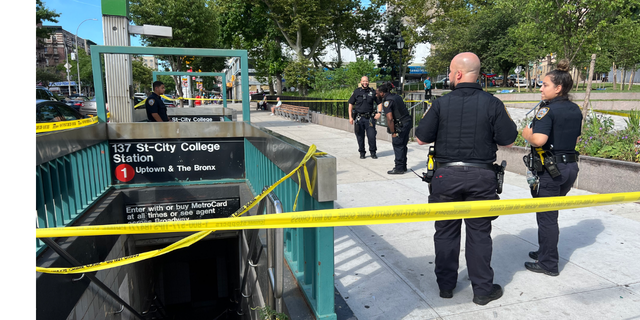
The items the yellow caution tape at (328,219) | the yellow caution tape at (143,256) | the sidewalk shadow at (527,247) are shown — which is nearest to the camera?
the yellow caution tape at (328,219)

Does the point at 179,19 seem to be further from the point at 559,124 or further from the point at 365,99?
the point at 559,124

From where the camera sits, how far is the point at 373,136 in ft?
30.8

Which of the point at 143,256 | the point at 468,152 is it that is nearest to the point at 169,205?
the point at 143,256

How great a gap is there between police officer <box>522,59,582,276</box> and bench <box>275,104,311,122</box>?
1789cm

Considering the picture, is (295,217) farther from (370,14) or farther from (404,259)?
(370,14)

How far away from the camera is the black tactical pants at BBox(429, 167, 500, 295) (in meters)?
3.00

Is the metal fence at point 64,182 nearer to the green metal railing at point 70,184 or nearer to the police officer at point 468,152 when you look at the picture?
the green metal railing at point 70,184

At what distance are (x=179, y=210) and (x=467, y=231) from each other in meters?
4.04

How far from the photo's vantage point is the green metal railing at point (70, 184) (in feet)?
11.3

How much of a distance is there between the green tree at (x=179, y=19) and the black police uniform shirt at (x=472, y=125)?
71.9 ft

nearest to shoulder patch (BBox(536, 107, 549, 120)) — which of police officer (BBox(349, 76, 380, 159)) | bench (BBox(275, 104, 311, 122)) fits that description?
police officer (BBox(349, 76, 380, 159))

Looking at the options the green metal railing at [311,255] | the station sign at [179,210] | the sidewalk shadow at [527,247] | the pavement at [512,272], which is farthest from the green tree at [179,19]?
the sidewalk shadow at [527,247]

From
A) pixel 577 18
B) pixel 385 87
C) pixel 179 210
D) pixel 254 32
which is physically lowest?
pixel 179 210

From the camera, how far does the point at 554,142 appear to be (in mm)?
3518
